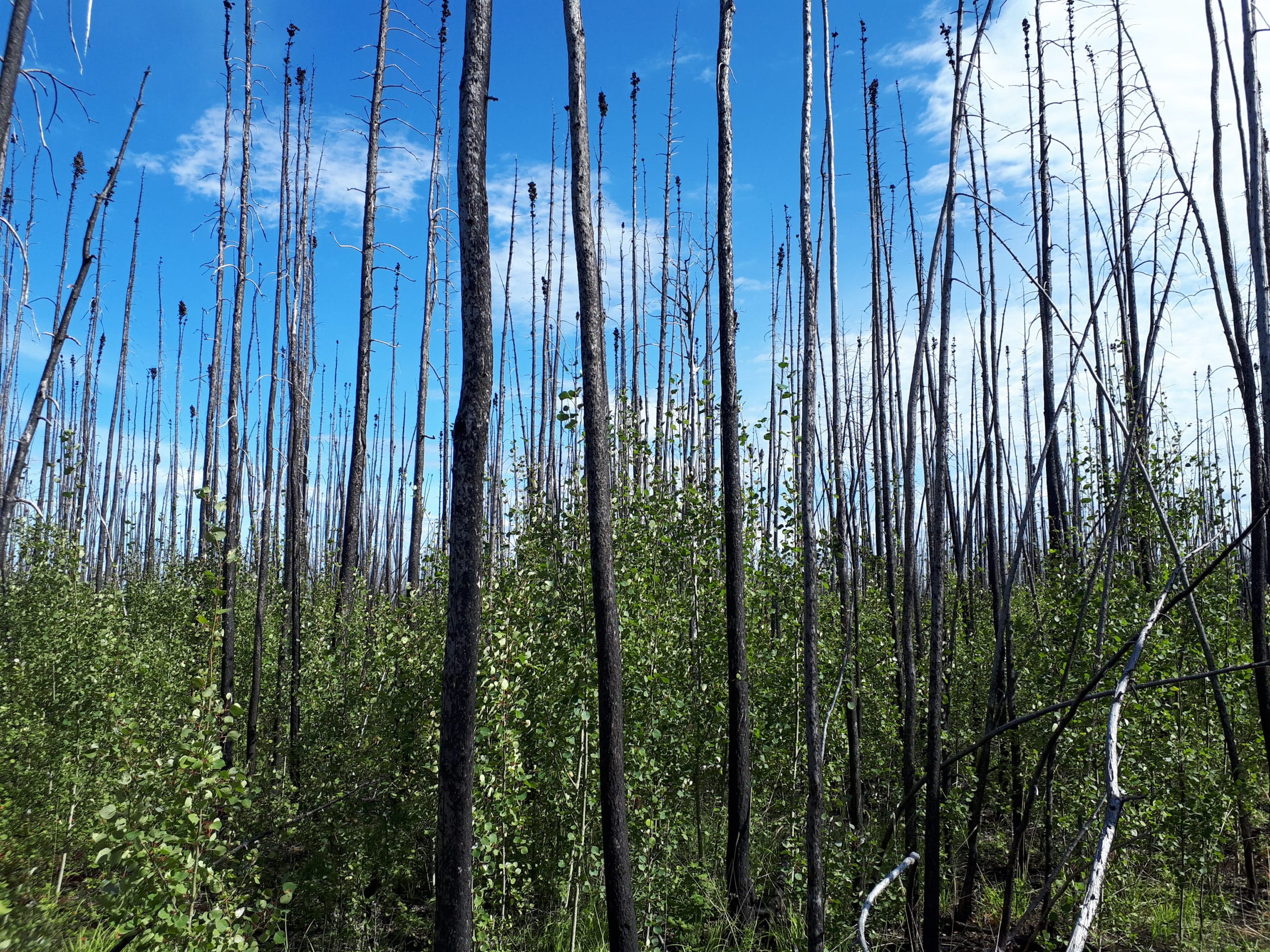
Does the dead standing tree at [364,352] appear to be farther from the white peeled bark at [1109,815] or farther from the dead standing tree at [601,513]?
the white peeled bark at [1109,815]

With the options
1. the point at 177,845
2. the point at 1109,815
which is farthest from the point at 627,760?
the point at 1109,815

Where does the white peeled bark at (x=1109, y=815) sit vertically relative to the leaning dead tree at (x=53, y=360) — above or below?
below

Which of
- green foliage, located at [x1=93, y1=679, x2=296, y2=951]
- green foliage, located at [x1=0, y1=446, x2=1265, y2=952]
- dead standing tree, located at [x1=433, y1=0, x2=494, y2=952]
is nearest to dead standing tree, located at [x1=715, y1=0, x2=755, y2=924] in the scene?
green foliage, located at [x1=0, y1=446, x2=1265, y2=952]

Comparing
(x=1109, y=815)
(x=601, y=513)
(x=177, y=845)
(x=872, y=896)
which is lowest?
(x=177, y=845)

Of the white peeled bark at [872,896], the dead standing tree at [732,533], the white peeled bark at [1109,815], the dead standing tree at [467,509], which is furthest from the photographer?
the dead standing tree at [732,533]

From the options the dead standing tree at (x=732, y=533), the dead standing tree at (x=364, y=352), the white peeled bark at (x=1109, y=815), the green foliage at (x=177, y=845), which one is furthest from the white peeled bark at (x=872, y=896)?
the dead standing tree at (x=364, y=352)

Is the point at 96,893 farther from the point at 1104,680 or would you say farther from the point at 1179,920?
the point at 1179,920

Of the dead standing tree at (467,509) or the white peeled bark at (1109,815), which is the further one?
the dead standing tree at (467,509)

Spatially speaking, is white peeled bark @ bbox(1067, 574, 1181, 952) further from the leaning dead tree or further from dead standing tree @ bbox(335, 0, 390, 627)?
dead standing tree @ bbox(335, 0, 390, 627)

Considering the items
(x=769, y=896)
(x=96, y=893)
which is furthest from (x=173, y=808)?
(x=769, y=896)

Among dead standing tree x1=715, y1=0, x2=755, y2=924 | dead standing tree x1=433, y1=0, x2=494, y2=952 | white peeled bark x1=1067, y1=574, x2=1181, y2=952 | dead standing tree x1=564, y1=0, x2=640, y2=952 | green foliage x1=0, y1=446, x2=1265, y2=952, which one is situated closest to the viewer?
white peeled bark x1=1067, y1=574, x2=1181, y2=952

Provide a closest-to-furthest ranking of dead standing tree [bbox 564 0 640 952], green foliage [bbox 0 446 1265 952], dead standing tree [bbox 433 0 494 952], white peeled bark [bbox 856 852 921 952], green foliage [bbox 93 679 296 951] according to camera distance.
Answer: white peeled bark [bbox 856 852 921 952]
green foliage [bbox 93 679 296 951]
dead standing tree [bbox 433 0 494 952]
dead standing tree [bbox 564 0 640 952]
green foliage [bbox 0 446 1265 952]

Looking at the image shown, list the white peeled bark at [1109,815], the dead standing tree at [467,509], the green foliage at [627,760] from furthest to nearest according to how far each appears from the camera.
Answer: the green foliage at [627,760] < the dead standing tree at [467,509] < the white peeled bark at [1109,815]

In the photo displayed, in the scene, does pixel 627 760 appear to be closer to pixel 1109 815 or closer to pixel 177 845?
pixel 177 845
